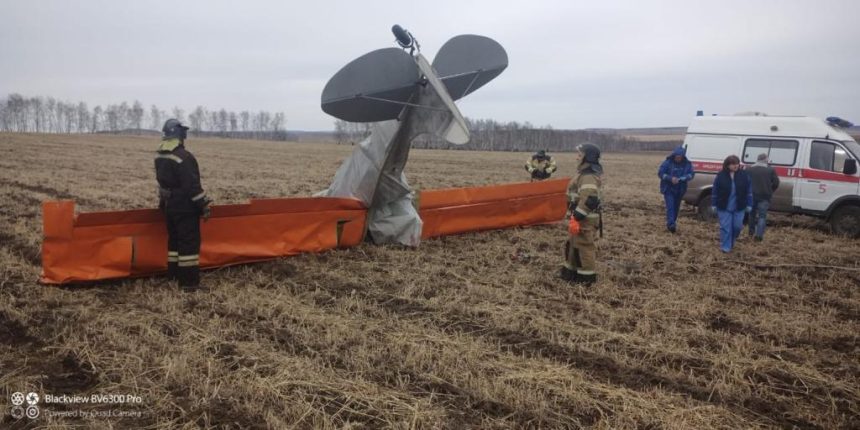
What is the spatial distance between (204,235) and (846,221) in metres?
10.9

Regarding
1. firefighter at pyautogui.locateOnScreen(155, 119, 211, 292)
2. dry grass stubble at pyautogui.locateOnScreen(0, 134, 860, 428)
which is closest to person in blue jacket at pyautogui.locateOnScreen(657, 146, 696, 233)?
Answer: dry grass stubble at pyautogui.locateOnScreen(0, 134, 860, 428)

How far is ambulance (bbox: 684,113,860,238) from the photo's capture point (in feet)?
33.7

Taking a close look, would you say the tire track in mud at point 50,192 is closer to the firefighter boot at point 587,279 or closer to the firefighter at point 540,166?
the firefighter at point 540,166

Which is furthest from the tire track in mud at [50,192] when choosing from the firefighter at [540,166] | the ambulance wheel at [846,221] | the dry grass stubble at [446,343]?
the ambulance wheel at [846,221]

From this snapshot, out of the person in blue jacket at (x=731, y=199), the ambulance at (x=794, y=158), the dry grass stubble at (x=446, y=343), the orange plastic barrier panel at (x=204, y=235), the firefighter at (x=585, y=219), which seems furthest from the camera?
the ambulance at (x=794, y=158)

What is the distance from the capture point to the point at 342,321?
5090 mm

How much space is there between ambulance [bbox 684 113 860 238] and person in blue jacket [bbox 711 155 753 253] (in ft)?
9.03

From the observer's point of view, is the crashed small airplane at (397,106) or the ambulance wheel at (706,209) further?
the ambulance wheel at (706,209)

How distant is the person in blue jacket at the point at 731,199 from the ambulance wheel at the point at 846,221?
2891 millimetres

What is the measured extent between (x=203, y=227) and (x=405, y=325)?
9.49 feet

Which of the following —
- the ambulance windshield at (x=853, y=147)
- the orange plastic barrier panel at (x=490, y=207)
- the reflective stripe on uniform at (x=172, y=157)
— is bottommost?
the orange plastic barrier panel at (x=490, y=207)

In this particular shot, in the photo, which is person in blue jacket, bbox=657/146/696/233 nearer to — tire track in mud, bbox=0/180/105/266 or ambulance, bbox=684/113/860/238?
ambulance, bbox=684/113/860/238

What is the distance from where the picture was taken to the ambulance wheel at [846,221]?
1019cm

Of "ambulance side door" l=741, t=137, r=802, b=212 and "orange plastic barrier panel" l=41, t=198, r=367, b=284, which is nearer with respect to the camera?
"orange plastic barrier panel" l=41, t=198, r=367, b=284
